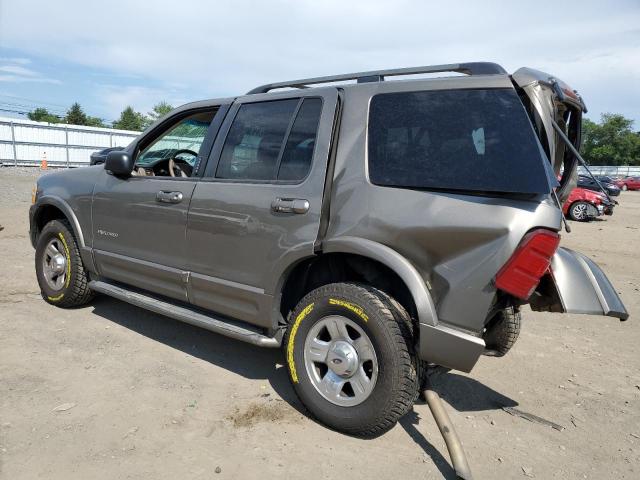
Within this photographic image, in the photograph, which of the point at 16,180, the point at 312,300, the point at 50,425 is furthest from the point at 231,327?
the point at 16,180

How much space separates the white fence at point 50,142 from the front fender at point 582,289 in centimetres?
2528

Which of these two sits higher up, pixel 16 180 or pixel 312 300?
pixel 312 300

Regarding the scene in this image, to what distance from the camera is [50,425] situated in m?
2.93

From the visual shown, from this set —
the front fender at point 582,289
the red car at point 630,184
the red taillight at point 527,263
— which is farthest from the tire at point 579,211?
the red car at point 630,184

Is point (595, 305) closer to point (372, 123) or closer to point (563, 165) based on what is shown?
point (563, 165)

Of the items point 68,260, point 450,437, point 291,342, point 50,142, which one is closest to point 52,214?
point 68,260

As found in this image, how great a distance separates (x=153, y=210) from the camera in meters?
3.93

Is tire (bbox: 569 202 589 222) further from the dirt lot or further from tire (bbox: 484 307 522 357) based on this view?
tire (bbox: 484 307 522 357)

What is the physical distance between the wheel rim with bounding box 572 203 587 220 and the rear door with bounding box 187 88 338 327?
16.0 metres

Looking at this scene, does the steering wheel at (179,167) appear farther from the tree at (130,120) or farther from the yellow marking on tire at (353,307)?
the tree at (130,120)

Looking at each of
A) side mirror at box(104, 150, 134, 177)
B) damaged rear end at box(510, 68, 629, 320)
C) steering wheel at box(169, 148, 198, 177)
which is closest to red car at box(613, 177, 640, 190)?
damaged rear end at box(510, 68, 629, 320)

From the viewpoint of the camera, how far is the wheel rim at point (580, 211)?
661 inches

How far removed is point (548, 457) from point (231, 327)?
6.88ft

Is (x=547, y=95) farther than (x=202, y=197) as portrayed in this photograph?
No
